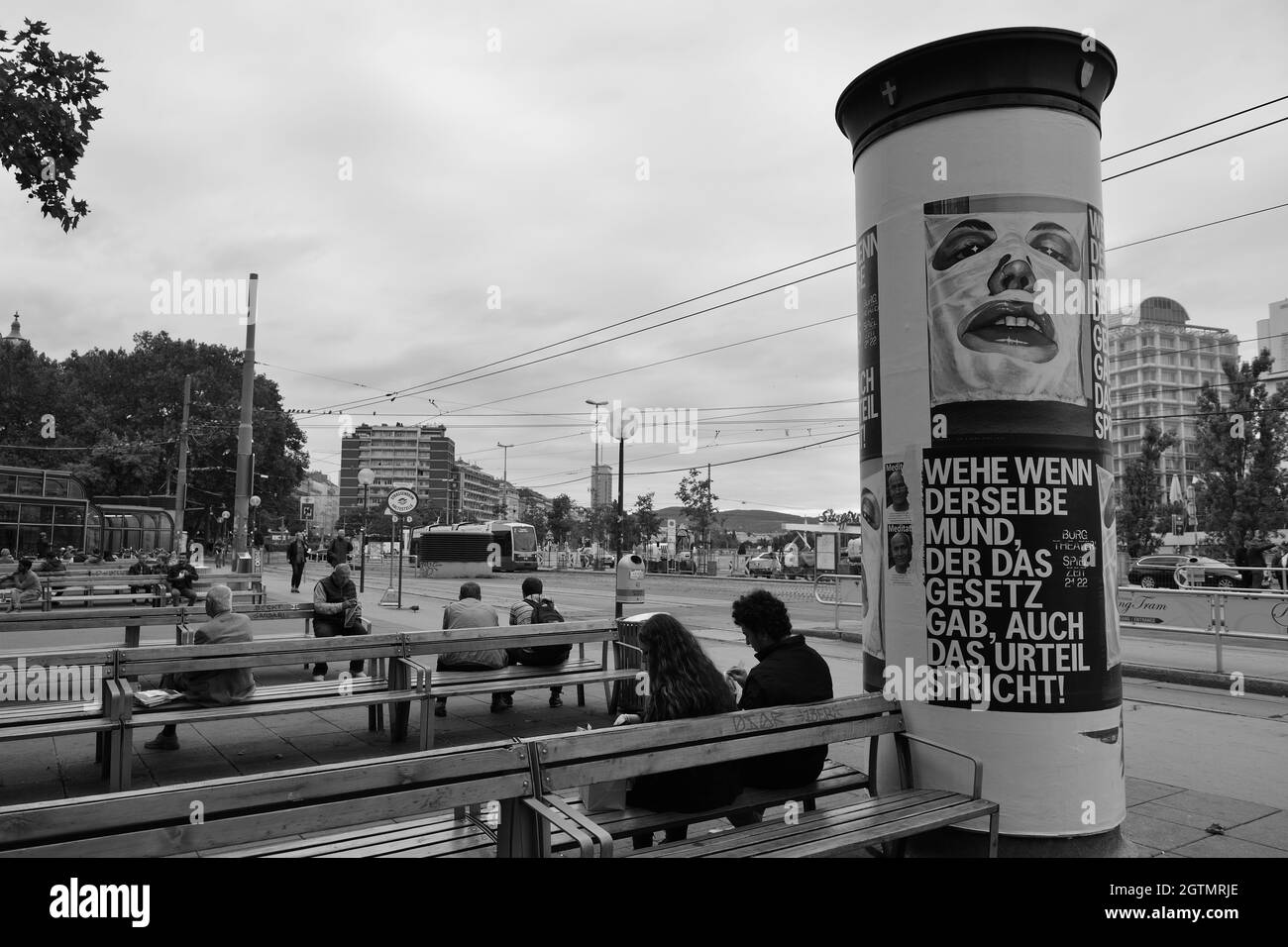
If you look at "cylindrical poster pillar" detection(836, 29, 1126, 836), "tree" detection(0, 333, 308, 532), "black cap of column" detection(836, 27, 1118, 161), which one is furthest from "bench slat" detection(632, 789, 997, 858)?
"tree" detection(0, 333, 308, 532)

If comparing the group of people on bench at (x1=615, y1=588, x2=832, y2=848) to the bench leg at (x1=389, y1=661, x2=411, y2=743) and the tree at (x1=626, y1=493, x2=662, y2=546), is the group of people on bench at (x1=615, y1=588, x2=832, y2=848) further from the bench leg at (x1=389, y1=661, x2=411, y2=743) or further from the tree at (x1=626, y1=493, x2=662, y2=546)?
the tree at (x1=626, y1=493, x2=662, y2=546)

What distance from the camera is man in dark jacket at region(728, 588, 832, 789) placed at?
167 inches

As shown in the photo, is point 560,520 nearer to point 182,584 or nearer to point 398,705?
point 182,584

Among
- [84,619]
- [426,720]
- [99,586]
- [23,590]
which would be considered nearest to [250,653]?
[426,720]

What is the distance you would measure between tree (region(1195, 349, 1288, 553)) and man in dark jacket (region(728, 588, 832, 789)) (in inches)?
1365

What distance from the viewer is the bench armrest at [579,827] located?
297 cm

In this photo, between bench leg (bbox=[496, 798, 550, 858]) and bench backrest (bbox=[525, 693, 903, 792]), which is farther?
bench backrest (bbox=[525, 693, 903, 792])

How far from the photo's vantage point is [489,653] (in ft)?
24.8

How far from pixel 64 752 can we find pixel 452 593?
66.3 ft

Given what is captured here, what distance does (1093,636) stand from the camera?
13.7 ft

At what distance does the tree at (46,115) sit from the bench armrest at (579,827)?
6418mm
